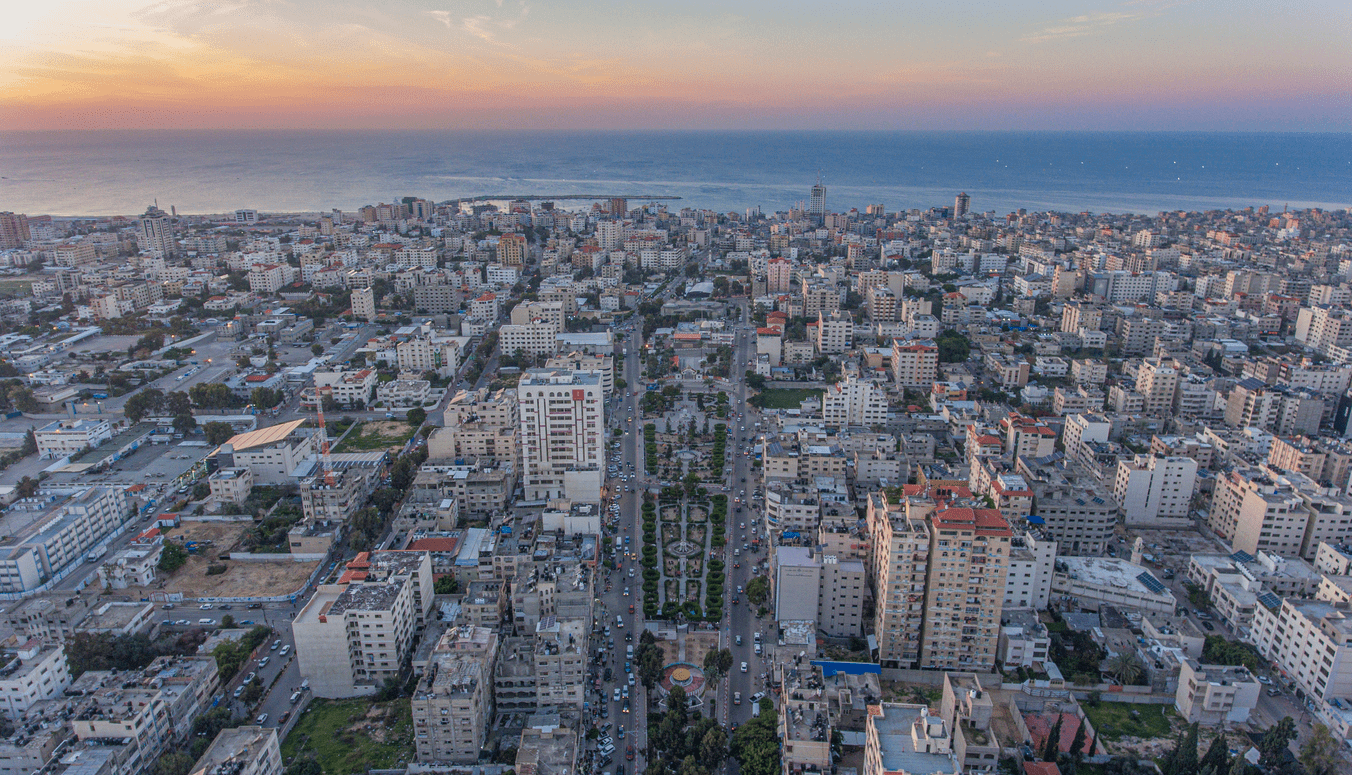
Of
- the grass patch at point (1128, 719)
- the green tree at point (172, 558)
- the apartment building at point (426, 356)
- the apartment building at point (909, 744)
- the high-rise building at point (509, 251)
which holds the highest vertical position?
the high-rise building at point (509, 251)

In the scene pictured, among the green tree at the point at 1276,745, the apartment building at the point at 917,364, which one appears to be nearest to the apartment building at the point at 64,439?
the apartment building at the point at 917,364

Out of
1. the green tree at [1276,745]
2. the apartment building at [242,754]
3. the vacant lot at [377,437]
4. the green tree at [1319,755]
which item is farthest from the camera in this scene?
the vacant lot at [377,437]

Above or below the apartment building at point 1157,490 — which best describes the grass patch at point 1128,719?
below

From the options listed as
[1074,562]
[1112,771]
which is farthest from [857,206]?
[1112,771]

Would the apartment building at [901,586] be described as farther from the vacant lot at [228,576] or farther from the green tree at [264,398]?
the green tree at [264,398]

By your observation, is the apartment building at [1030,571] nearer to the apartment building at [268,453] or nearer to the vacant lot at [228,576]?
the vacant lot at [228,576]

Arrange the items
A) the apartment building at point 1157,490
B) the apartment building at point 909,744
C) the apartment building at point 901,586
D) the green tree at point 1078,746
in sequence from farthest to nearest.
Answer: the apartment building at point 1157,490, the apartment building at point 901,586, the green tree at point 1078,746, the apartment building at point 909,744

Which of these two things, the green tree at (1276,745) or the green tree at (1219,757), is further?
the green tree at (1276,745)

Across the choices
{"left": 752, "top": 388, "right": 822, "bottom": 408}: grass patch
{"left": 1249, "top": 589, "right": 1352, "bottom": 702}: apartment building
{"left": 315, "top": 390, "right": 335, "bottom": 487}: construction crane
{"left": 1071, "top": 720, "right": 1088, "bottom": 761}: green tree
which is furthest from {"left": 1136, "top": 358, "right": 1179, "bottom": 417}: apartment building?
{"left": 315, "top": 390, "right": 335, "bottom": 487}: construction crane
